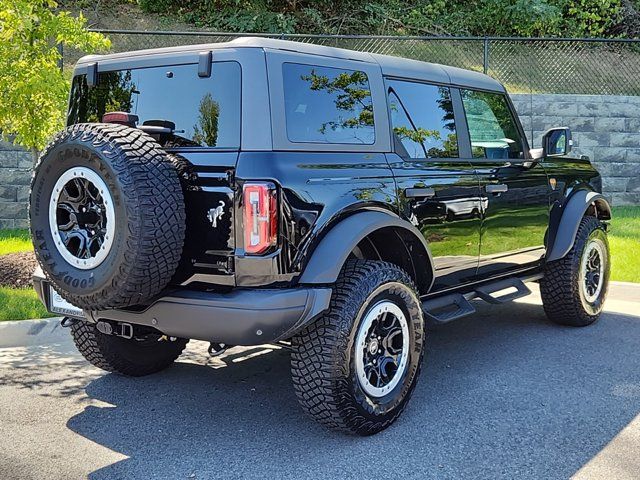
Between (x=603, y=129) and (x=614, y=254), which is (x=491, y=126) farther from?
(x=603, y=129)

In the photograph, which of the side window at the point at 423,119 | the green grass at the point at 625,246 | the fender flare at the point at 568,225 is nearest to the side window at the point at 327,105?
the side window at the point at 423,119

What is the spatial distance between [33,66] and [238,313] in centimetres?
500

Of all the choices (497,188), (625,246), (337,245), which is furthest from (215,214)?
(625,246)

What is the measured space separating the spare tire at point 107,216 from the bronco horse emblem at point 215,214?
0.50 feet

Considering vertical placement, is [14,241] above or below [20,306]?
above

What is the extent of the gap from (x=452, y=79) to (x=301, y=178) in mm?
1961

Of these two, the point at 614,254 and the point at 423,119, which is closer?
the point at 423,119

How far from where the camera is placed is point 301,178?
358 cm

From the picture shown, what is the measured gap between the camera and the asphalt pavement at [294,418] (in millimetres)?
3473

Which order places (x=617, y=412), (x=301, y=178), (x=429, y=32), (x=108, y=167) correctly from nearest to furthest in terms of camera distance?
1. (x=108, y=167)
2. (x=301, y=178)
3. (x=617, y=412)
4. (x=429, y=32)

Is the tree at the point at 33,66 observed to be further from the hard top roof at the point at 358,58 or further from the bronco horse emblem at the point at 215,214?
the bronco horse emblem at the point at 215,214

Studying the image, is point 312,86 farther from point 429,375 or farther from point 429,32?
point 429,32

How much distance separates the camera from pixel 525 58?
1330 cm

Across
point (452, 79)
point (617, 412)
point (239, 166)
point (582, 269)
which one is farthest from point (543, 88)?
point (239, 166)
